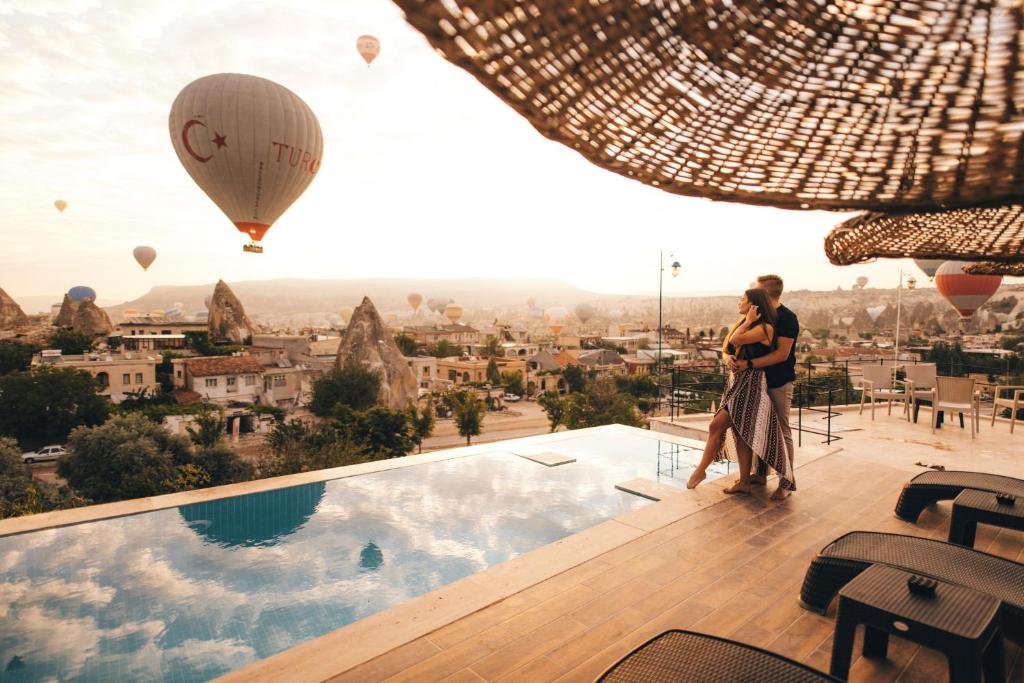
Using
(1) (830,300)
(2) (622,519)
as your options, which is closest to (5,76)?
(2) (622,519)

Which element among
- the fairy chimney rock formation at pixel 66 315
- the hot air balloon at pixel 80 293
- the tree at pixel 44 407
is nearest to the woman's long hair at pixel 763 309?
the tree at pixel 44 407

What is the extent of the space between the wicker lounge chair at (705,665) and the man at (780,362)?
2441 mm

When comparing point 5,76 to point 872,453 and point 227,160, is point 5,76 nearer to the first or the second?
point 227,160

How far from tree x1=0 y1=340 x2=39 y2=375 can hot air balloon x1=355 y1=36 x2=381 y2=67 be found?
29777 millimetres

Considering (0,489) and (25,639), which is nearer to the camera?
(25,639)

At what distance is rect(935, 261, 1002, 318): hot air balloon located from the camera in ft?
46.8

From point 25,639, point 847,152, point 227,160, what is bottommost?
point 25,639

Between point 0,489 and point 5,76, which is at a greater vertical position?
point 5,76

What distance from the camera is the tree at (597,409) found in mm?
25852

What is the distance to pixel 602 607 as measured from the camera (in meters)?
2.43

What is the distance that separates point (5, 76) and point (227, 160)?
70.8 ft

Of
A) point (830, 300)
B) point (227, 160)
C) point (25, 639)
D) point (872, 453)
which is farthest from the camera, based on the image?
point (830, 300)

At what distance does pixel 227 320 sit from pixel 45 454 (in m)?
37.5

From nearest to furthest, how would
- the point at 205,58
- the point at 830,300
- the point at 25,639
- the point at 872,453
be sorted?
the point at 25,639 → the point at 872,453 → the point at 205,58 → the point at 830,300
